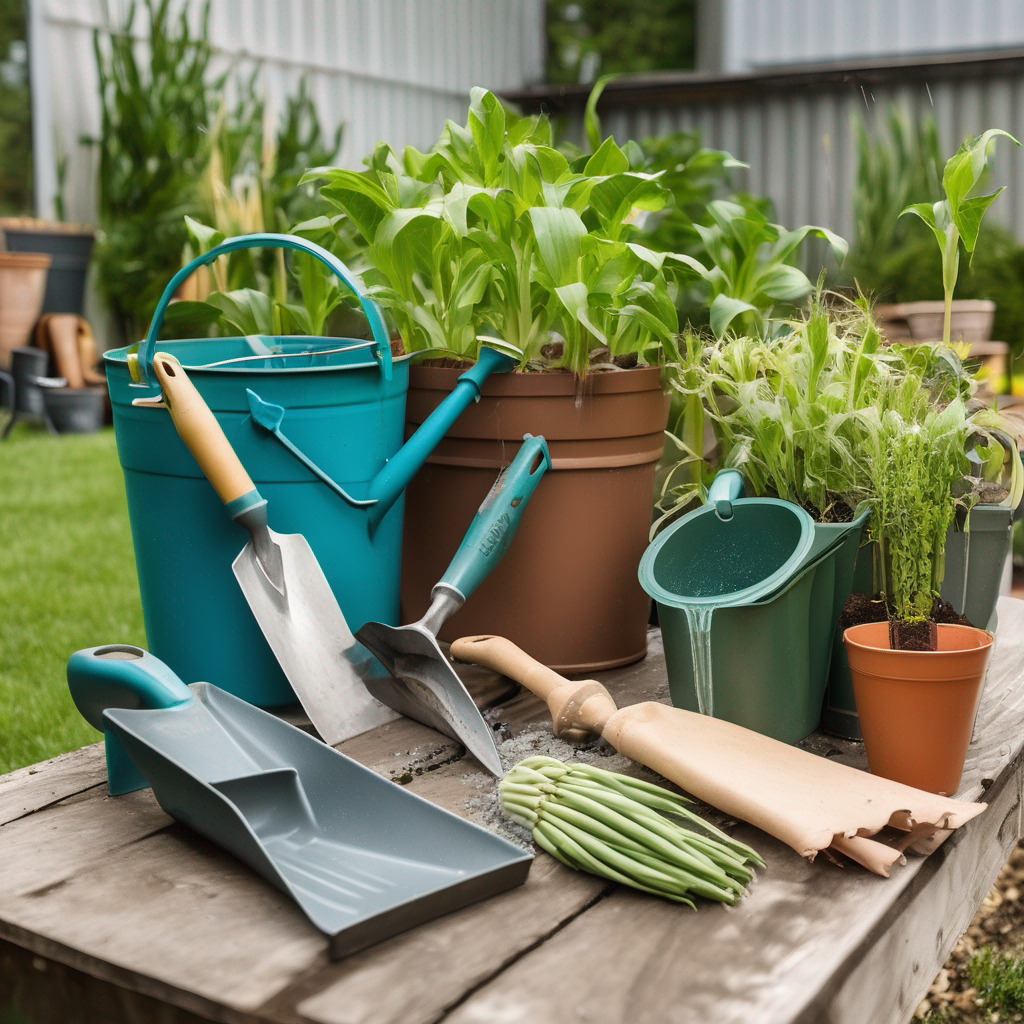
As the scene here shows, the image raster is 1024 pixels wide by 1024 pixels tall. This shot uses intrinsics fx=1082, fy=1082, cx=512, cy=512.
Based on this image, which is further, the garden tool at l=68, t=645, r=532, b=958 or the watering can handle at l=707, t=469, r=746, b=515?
the watering can handle at l=707, t=469, r=746, b=515

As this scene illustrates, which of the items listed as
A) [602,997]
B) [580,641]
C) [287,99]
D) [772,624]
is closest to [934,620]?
[772,624]

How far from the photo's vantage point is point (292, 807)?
0.89 meters

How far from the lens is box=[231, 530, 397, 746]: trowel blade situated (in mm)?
1085

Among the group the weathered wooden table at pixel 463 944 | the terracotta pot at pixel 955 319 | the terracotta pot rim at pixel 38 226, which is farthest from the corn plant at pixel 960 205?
the terracotta pot rim at pixel 38 226

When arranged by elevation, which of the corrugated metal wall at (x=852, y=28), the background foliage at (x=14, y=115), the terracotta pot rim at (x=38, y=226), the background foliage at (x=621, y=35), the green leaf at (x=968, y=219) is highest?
the background foliage at (x=621, y=35)

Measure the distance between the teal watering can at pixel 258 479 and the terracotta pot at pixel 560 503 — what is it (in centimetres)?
9

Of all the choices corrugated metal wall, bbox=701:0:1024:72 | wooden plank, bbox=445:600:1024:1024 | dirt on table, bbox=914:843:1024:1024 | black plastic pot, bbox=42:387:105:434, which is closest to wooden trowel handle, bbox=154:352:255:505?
wooden plank, bbox=445:600:1024:1024

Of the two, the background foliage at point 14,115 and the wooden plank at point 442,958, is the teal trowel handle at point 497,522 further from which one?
the background foliage at point 14,115

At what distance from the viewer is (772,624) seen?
3.28 feet

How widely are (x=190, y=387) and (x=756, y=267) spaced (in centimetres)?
82

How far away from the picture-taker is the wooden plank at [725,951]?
0.66 metres

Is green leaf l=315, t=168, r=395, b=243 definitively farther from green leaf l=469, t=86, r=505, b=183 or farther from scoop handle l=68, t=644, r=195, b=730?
scoop handle l=68, t=644, r=195, b=730

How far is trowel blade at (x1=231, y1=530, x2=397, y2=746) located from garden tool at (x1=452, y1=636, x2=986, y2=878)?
0.22 m

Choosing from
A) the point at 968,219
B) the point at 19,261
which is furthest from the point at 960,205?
the point at 19,261
